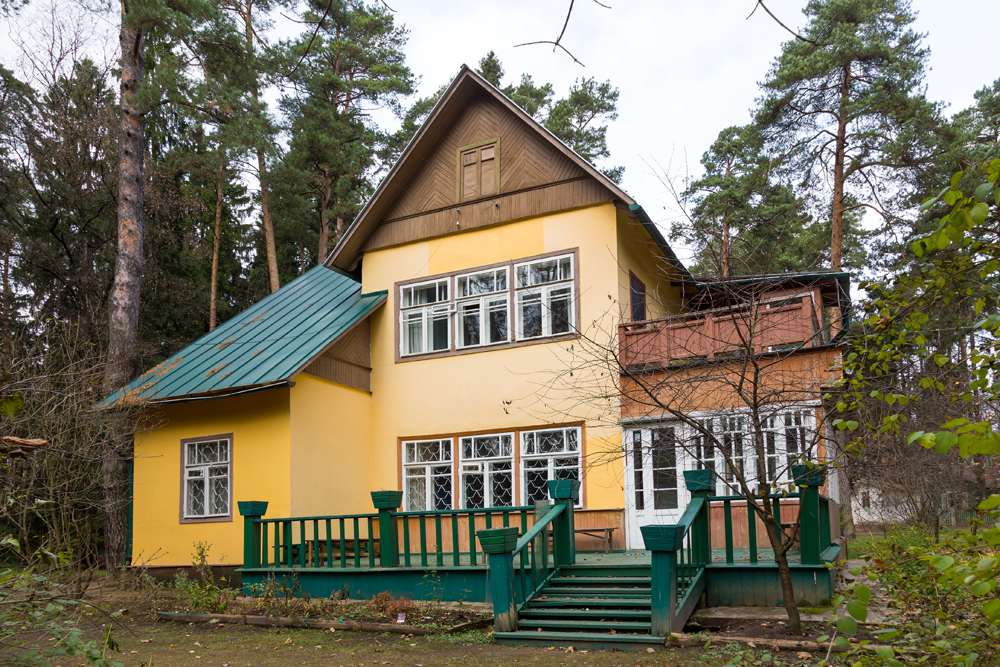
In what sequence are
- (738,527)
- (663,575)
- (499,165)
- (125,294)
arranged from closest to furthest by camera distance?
(663,575) → (738,527) → (499,165) → (125,294)

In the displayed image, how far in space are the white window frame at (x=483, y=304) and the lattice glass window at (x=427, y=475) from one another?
6.16 feet

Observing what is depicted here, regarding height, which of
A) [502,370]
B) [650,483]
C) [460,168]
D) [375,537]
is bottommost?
[375,537]

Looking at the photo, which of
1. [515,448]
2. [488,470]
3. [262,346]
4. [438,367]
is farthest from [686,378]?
[262,346]

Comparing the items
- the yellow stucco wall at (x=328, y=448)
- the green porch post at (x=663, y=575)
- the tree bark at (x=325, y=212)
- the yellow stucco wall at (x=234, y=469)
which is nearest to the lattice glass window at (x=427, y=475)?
the yellow stucco wall at (x=328, y=448)

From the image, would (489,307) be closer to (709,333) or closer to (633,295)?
(633,295)

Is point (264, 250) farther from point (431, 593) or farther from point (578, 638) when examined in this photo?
point (578, 638)

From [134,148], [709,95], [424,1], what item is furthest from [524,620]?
[134,148]

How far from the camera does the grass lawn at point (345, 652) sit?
7.16 metres

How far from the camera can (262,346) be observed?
1459 cm

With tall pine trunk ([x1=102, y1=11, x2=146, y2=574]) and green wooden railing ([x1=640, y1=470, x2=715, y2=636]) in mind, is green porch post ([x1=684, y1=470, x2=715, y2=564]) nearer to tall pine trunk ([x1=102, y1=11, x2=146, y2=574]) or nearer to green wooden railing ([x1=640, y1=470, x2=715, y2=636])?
green wooden railing ([x1=640, y1=470, x2=715, y2=636])

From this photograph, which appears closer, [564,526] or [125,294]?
[564,526]

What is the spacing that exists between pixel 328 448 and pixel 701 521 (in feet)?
23.3

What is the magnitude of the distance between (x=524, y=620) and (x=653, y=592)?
1.53 meters

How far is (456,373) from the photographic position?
1411 cm
